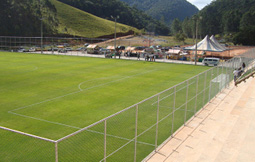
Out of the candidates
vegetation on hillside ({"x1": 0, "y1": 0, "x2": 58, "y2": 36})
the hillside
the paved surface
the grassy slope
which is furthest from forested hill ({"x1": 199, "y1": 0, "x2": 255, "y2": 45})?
the paved surface

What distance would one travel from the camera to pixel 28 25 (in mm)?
106625

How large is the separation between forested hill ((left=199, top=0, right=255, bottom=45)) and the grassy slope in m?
60.2

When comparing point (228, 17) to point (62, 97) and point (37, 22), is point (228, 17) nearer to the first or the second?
point (37, 22)

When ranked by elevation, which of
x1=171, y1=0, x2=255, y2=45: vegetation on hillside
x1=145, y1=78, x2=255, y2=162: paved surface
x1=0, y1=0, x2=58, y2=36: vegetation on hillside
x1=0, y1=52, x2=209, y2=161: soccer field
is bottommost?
x1=145, y1=78, x2=255, y2=162: paved surface

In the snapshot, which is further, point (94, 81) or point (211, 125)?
point (94, 81)

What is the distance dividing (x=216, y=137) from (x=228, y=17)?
527 feet

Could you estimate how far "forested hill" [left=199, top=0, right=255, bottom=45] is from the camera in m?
145

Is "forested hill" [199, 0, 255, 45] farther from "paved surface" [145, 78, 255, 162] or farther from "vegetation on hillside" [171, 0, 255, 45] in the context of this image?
"paved surface" [145, 78, 255, 162]

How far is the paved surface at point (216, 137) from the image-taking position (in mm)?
11406

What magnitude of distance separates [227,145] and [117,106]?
8.37m

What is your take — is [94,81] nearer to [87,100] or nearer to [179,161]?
[87,100]

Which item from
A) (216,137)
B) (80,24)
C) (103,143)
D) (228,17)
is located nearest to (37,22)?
(80,24)

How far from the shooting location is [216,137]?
13531mm

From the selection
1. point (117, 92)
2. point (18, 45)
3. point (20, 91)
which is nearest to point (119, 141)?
point (117, 92)
